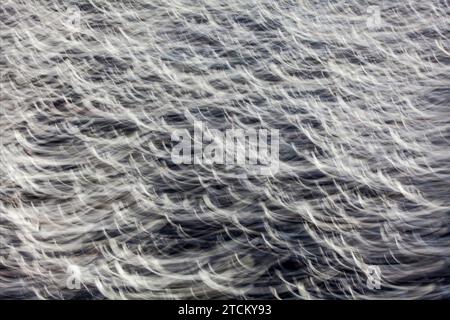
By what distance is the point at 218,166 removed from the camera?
975 mm

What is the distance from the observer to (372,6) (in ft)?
3.76

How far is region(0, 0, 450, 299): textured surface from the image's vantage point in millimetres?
896

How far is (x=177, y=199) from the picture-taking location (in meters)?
0.94

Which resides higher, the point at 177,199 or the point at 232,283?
the point at 177,199

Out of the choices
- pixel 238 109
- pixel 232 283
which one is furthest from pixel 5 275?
pixel 238 109

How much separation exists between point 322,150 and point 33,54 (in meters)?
0.63

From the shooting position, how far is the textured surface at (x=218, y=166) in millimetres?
896

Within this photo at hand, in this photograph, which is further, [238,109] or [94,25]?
[94,25]

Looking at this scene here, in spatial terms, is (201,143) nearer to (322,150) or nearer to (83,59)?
(322,150)

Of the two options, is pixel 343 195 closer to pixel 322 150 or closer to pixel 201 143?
pixel 322 150
